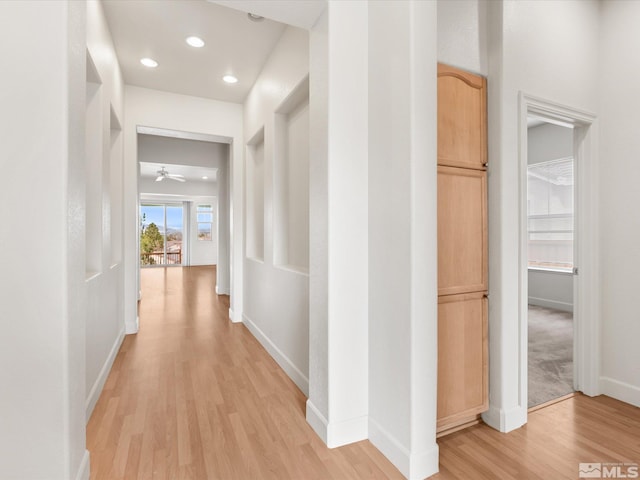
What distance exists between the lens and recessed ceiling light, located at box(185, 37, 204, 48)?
3174 millimetres

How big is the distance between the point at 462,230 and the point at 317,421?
1466mm

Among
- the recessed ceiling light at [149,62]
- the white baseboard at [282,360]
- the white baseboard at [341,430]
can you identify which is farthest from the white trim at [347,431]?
the recessed ceiling light at [149,62]

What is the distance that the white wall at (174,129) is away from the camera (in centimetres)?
410

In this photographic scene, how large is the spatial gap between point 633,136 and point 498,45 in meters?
1.29

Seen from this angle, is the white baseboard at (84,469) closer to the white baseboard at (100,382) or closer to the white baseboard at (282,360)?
the white baseboard at (100,382)

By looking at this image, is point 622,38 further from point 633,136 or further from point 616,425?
point 616,425

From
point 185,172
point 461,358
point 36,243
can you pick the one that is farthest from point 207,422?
point 185,172

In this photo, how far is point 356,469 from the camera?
170cm

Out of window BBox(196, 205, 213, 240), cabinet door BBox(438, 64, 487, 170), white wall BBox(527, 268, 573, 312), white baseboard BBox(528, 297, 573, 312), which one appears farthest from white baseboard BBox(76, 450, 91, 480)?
window BBox(196, 205, 213, 240)

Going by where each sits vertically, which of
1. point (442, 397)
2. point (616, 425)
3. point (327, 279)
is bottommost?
point (616, 425)

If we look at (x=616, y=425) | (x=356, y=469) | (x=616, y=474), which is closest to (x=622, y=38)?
(x=616, y=425)

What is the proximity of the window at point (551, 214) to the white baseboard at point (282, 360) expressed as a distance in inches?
196

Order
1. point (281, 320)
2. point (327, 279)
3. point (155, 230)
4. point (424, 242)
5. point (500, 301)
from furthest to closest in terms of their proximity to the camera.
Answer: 1. point (155, 230)
2. point (281, 320)
3. point (500, 301)
4. point (327, 279)
5. point (424, 242)

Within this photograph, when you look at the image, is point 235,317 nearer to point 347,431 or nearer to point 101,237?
point 101,237
